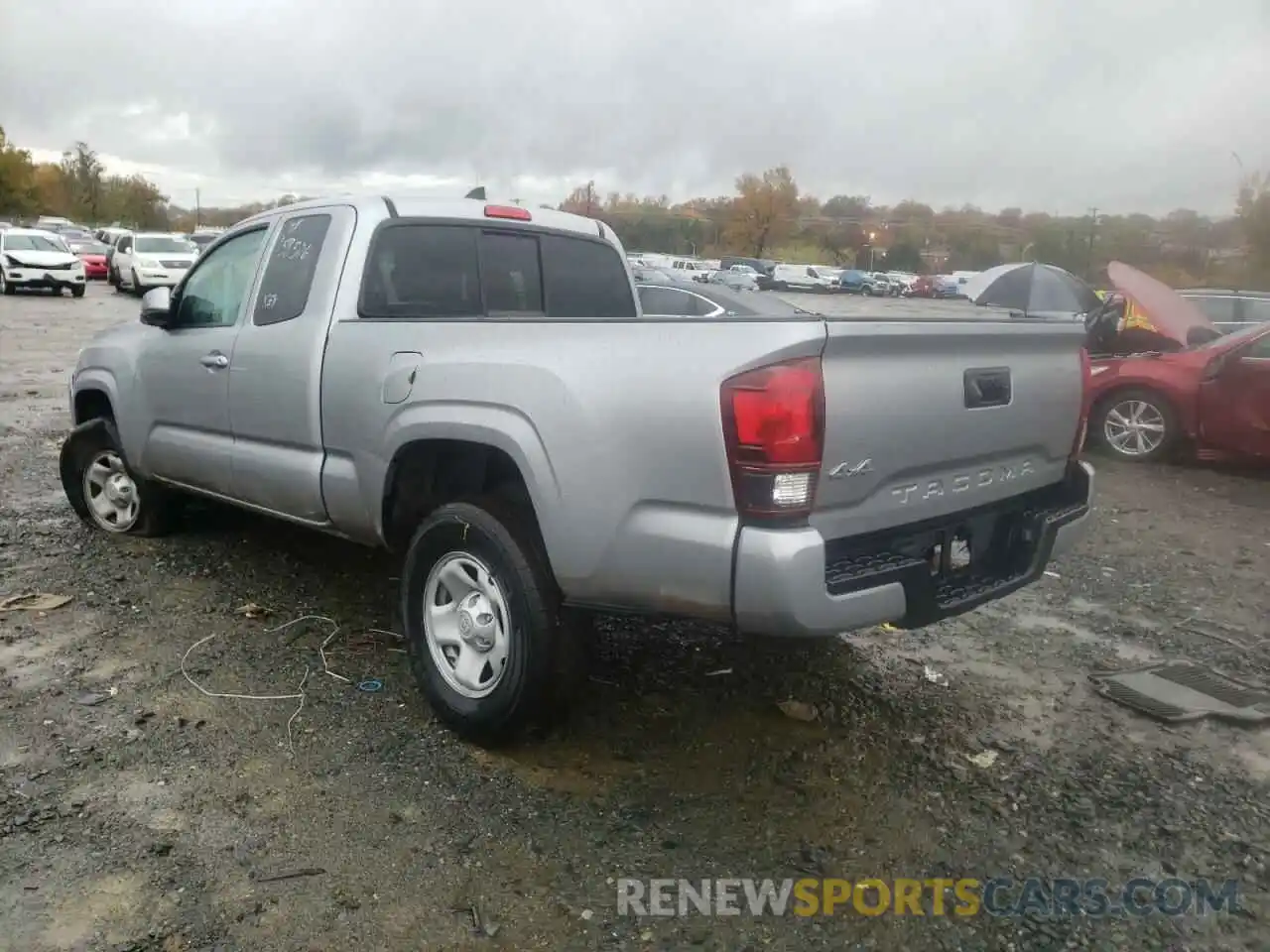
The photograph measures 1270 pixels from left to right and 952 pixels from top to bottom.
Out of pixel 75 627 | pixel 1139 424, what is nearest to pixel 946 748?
A: pixel 75 627

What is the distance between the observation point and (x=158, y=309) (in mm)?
4969

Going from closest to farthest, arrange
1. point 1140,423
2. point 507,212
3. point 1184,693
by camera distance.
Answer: point 1184,693, point 507,212, point 1140,423

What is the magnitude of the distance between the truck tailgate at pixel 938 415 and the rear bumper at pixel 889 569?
0.25 feet

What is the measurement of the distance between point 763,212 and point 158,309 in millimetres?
78969

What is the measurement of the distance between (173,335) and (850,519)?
3708mm

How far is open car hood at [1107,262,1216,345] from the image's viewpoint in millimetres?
9438

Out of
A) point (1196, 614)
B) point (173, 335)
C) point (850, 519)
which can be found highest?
point (173, 335)

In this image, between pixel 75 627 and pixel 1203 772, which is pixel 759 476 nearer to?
Answer: pixel 1203 772

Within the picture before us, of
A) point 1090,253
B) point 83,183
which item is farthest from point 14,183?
point 1090,253

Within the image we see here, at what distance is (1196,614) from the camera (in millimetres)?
5062

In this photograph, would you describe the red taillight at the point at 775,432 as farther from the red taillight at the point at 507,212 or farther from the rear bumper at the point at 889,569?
the red taillight at the point at 507,212

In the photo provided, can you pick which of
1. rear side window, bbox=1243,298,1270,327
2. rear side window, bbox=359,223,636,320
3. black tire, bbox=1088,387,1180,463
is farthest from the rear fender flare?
rear side window, bbox=1243,298,1270,327

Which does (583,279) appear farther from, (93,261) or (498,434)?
(93,261)

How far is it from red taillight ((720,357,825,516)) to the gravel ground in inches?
41.3
